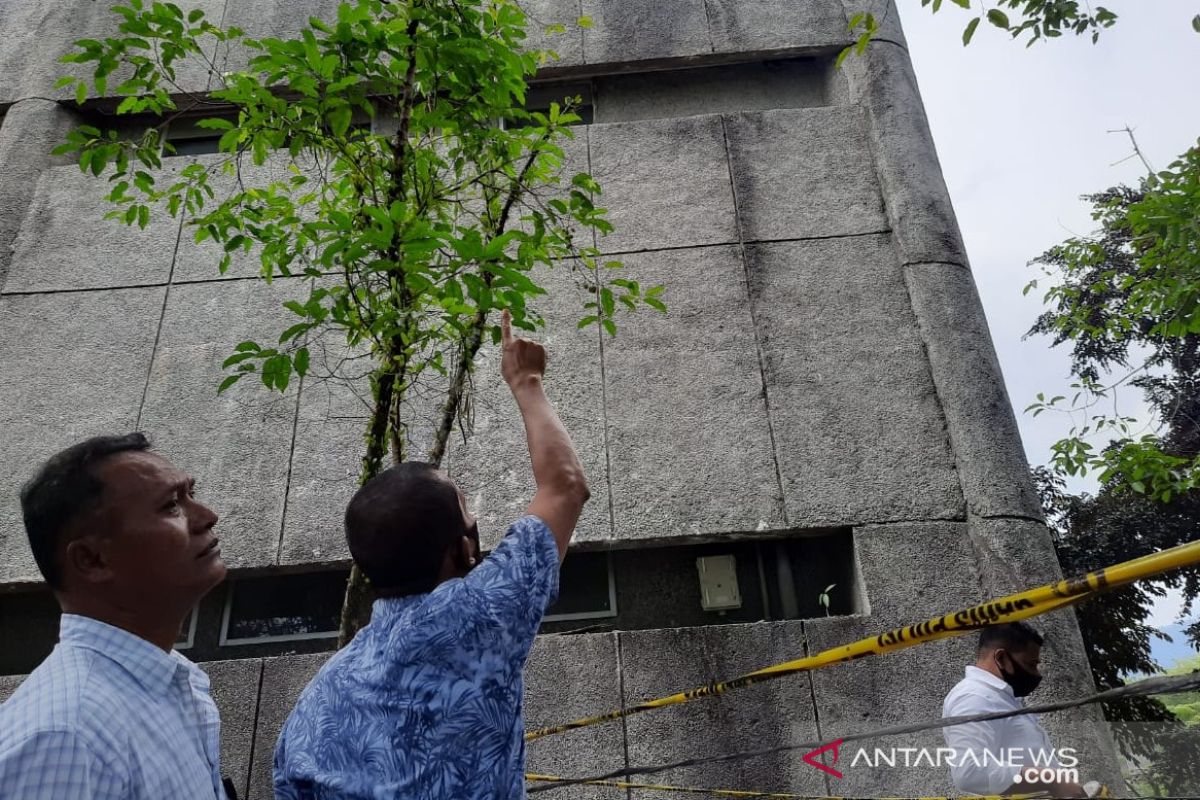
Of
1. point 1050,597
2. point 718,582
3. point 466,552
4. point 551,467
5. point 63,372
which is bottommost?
point 1050,597

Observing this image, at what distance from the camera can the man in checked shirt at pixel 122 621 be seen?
118 cm

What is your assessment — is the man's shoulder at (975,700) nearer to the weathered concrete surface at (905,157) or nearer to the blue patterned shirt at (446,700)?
the blue patterned shirt at (446,700)

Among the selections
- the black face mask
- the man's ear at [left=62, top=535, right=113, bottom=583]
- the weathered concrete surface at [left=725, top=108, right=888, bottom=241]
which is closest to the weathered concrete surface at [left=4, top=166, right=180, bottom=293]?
the weathered concrete surface at [left=725, top=108, right=888, bottom=241]

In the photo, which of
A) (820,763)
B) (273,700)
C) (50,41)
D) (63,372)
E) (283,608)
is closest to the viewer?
(820,763)

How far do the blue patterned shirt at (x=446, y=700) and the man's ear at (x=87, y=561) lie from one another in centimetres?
44

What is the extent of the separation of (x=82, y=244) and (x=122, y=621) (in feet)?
18.5

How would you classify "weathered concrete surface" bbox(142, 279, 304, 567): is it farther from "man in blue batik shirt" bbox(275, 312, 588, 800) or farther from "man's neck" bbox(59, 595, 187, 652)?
"man in blue batik shirt" bbox(275, 312, 588, 800)

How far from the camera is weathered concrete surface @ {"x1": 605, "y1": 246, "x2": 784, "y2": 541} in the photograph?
15.8 ft

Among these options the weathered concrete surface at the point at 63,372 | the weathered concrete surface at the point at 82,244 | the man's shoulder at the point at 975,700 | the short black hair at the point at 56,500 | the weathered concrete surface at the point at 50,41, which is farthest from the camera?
the weathered concrete surface at the point at 50,41

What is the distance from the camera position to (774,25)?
6.64 meters

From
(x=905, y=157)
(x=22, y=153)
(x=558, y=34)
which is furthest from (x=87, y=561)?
(x=22, y=153)

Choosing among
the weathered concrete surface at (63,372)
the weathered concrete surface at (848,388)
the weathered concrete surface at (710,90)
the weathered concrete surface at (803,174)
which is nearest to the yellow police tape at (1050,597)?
the weathered concrete surface at (848,388)

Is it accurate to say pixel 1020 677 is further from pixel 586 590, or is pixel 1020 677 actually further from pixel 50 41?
pixel 50 41

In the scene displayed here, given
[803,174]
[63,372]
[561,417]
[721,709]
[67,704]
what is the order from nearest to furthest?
[67,704] → [721,709] → [561,417] → [63,372] → [803,174]
